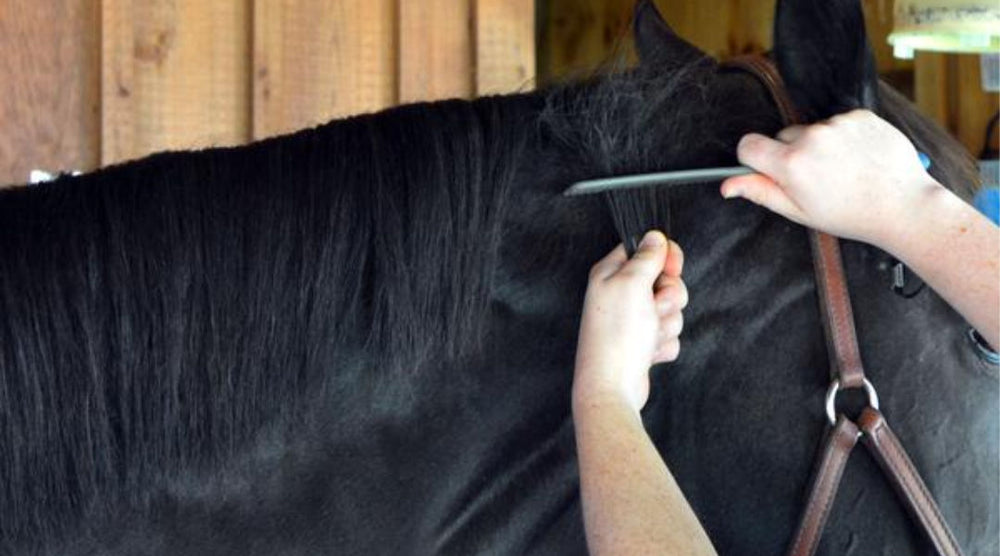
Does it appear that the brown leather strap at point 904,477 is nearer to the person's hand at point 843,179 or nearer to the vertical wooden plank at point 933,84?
the person's hand at point 843,179

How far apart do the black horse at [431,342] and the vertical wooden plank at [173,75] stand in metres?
0.88

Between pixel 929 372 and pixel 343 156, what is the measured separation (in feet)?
1.50

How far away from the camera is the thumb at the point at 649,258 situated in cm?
95

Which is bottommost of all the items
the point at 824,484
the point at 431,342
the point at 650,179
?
the point at 824,484

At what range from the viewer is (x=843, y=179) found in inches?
38.1

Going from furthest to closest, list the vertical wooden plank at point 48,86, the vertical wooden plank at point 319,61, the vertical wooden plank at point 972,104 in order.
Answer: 1. the vertical wooden plank at point 972,104
2. the vertical wooden plank at point 319,61
3. the vertical wooden plank at point 48,86

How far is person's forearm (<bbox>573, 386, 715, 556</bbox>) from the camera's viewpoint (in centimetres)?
86

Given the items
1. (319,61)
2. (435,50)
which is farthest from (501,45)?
(319,61)

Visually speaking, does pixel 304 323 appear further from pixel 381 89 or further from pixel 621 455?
pixel 381 89

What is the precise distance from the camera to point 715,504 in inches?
40.4

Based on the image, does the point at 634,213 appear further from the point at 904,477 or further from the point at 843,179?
the point at 904,477

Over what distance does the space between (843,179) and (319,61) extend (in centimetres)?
117

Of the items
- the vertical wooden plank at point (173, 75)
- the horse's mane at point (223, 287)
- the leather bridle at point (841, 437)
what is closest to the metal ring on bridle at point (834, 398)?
the leather bridle at point (841, 437)

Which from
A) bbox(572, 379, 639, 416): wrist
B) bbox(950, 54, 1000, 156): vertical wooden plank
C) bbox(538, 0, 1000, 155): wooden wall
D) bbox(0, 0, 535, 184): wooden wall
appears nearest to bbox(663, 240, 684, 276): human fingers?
bbox(572, 379, 639, 416): wrist
